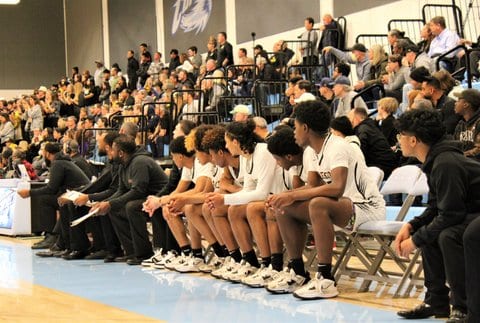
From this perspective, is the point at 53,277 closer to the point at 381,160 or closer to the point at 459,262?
the point at 381,160

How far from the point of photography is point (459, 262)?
15.6 feet

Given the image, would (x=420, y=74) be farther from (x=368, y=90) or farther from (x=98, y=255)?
(x=98, y=255)

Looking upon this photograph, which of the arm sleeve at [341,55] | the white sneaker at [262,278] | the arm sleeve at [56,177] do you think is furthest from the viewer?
the arm sleeve at [341,55]

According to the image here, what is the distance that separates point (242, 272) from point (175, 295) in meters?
0.75

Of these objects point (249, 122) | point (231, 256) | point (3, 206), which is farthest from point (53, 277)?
point (3, 206)

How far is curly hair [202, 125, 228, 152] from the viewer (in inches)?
303

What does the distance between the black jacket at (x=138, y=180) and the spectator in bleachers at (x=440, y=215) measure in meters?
4.53

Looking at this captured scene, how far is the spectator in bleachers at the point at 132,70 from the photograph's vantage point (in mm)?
23688

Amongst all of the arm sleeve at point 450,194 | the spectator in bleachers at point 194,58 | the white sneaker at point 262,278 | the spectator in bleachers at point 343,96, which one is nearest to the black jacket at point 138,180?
the white sneaker at point 262,278

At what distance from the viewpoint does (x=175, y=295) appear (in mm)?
6836

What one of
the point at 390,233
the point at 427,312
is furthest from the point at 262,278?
the point at 427,312

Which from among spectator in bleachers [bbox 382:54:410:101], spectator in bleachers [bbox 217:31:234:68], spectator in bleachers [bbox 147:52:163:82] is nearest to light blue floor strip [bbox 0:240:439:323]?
spectator in bleachers [bbox 382:54:410:101]

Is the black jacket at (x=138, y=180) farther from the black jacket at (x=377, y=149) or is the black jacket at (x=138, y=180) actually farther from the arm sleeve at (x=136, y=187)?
the black jacket at (x=377, y=149)

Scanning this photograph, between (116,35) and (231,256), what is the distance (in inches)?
797
